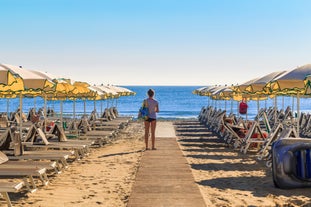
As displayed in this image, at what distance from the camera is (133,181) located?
7.82 m

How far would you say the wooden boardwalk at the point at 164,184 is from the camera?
20.3 ft

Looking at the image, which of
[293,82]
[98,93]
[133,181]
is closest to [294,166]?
[133,181]

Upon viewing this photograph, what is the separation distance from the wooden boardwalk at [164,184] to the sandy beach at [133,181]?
15 cm

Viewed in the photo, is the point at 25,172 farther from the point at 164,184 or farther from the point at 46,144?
the point at 46,144

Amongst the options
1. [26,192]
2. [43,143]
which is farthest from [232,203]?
[43,143]

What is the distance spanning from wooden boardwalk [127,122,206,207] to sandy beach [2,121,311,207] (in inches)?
5.9

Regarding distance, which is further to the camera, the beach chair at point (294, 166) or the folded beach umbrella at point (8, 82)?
the beach chair at point (294, 166)

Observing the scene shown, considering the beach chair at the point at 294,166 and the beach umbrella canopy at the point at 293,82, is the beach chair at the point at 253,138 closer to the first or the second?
the beach umbrella canopy at the point at 293,82

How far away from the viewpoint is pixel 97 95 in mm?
16531

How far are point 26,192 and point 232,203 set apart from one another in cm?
302

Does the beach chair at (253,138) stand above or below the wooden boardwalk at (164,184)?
above

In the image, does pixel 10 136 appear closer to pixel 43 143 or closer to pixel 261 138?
pixel 43 143

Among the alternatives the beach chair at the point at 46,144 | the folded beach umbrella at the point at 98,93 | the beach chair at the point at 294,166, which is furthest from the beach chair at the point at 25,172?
the folded beach umbrella at the point at 98,93

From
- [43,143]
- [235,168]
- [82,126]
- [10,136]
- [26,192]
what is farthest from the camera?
[82,126]
